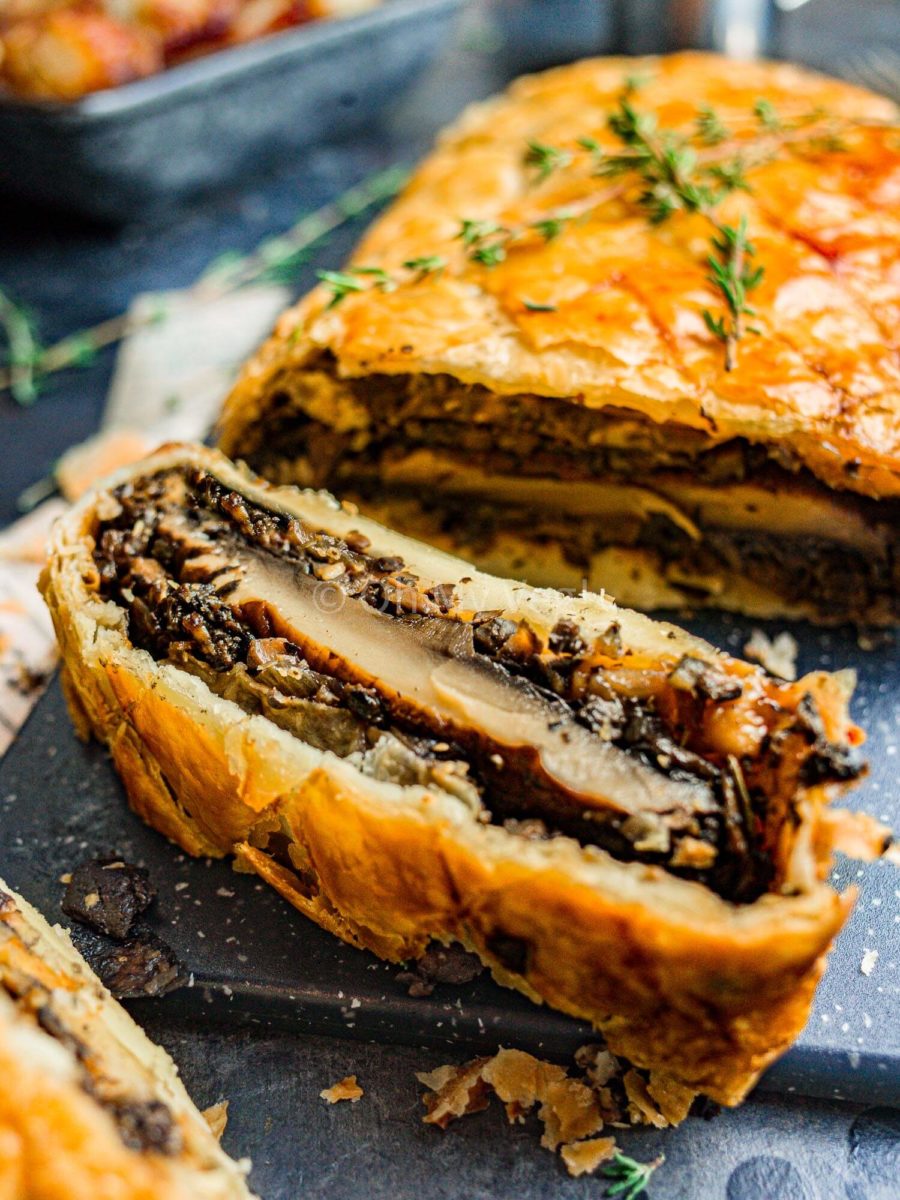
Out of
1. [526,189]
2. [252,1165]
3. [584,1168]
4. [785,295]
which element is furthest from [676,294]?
[252,1165]

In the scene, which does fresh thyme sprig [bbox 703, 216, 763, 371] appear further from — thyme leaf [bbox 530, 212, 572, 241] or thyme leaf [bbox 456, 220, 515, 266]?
thyme leaf [bbox 456, 220, 515, 266]

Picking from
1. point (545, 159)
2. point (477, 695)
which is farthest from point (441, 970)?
point (545, 159)

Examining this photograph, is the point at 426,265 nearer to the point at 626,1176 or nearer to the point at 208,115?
the point at 208,115

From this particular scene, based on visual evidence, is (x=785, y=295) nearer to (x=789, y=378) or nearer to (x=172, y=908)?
(x=789, y=378)

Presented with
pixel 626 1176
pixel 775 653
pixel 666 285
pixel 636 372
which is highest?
pixel 666 285

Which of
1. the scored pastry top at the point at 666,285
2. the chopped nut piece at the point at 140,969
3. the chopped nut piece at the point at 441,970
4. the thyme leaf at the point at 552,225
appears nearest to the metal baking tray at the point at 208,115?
the scored pastry top at the point at 666,285

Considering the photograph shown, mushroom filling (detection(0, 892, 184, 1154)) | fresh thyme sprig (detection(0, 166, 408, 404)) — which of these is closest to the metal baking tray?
fresh thyme sprig (detection(0, 166, 408, 404))
